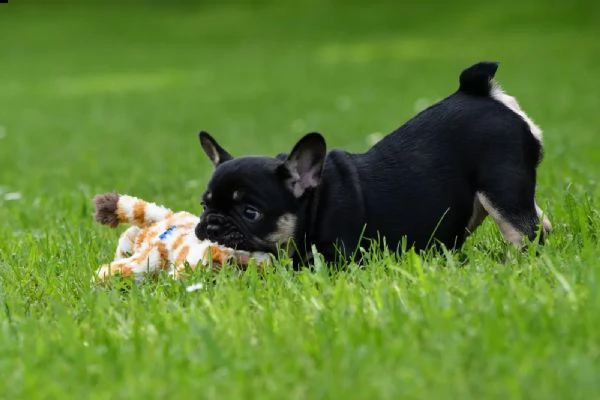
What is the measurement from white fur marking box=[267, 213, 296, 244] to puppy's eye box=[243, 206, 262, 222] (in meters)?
0.10

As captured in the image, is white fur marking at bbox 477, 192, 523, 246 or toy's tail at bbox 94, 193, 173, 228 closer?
white fur marking at bbox 477, 192, 523, 246

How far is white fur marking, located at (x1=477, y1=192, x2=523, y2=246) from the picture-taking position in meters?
4.54

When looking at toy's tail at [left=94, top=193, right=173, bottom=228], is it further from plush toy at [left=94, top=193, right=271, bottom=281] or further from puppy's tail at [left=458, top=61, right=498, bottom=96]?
puppy's tail at [left=458, top=61, right=498, bottom=96]

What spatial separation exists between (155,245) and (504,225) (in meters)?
1.66

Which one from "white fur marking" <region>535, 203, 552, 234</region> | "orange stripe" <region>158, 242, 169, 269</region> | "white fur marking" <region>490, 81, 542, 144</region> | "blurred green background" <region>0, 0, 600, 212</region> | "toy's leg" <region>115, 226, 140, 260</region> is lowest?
"blurred green background" <region>0, 0, 600, 212</region>

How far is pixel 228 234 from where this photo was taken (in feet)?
14.7

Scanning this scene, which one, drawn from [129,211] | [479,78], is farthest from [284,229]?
[479,78]

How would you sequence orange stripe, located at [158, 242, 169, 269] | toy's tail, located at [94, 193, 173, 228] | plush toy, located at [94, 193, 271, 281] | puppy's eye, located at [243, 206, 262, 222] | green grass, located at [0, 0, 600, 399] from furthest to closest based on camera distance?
toy's tail, located at [94, 193, 173, 228], orange stripe, located at [158, 242, 169, 269], plush toy, located at [94, 193, 271, 281], puppy's eye, located at [243, 206, 262, 222], green grass, located at [0, 0, 600, 399]

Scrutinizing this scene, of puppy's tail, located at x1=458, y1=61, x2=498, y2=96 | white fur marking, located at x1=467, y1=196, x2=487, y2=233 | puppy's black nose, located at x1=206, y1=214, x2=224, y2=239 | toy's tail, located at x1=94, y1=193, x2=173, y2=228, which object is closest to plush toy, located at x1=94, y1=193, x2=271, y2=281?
toy's tail, located at x1=94, y1=193, x2=173, y2=228

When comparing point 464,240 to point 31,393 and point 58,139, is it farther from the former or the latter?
point 58,139

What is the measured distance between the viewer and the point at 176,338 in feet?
11.0

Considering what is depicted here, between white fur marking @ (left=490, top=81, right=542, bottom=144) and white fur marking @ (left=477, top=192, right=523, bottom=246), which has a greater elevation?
white fur marking @ (left=490, top=81, right=542, bottom=144)

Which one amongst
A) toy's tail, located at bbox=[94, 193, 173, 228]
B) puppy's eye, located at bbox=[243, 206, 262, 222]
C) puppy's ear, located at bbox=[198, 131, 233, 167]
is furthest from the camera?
toy's tail, located at bbox=[94, 193, 173, 228]

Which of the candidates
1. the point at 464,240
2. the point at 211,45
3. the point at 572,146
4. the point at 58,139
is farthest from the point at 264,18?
the point at 464,240
